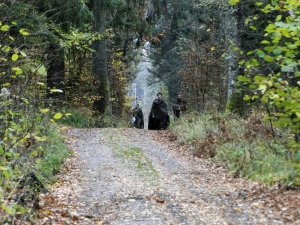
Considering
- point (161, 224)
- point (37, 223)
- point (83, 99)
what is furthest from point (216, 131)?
point (83, 99)

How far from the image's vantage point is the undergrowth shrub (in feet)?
26.0

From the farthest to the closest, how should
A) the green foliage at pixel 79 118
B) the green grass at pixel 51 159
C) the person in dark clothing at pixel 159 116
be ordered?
the person in dark clothing at pixel 159 116 < the green foliage at pixel 79 118 < the green grass at pixel 51 159

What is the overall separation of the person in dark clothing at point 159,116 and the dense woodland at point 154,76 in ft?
3.95

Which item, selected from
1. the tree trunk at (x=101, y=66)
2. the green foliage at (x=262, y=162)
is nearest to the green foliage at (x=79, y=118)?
the tree trunk at (x=101, y=66)

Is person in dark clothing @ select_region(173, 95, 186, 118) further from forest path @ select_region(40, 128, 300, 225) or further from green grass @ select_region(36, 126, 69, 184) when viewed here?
green grass @ select_region(36, 126, 69, 184)

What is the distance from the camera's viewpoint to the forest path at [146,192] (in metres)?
6.28

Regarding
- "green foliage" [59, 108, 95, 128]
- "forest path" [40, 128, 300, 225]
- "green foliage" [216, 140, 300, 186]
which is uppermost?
"green foliage" [59, 108, 95, 128]

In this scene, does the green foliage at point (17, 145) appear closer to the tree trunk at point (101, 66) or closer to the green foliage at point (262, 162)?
the green foliage at point (262, 162)

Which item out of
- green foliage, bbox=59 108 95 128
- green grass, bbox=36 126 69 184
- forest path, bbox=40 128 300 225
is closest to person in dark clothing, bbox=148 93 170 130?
green foliage, bbox=59 108 95 128

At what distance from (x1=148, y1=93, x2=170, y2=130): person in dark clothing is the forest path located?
7077 mm

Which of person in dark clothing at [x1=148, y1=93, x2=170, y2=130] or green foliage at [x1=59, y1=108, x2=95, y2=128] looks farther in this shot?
person in dark clothing at [x1=148, y1=93, x2=170, y2=130]

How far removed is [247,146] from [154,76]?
24289 millimetres

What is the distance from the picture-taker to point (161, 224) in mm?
5969

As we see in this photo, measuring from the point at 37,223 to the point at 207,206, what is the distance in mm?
2690
